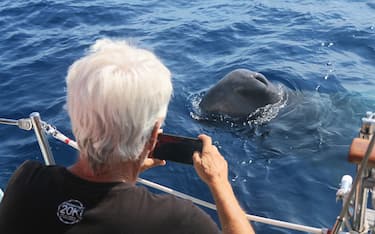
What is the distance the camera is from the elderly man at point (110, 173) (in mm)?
2252

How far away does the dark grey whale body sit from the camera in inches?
295

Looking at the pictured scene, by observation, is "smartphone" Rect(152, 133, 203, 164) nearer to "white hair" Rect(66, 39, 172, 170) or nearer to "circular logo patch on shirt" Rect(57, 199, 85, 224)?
"white hair" Rect(66, 39, 172, 170)

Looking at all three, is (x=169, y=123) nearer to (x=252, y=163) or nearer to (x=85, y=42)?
(x=252, y=163)

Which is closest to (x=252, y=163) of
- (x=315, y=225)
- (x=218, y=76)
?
(x=315, y=225)

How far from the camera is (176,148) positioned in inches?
113

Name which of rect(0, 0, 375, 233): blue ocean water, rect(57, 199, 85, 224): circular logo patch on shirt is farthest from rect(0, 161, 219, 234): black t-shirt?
rect(0, 0, 375, 233): blue ocean water

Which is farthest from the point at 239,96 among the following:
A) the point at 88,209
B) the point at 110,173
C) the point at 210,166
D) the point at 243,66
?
the point at 88,209

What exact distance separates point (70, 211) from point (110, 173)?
0.25 meters

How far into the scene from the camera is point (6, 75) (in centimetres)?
995

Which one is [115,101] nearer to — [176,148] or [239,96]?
[176,148]

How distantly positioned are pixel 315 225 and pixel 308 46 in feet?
21.1

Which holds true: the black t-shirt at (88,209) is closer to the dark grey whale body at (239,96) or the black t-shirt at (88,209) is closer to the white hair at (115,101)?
the white hair at (115,101)

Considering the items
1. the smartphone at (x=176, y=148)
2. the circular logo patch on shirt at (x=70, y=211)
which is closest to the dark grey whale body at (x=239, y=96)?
the smartphone at (x=176, y=148)

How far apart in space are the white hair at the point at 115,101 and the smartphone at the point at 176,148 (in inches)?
18.3
